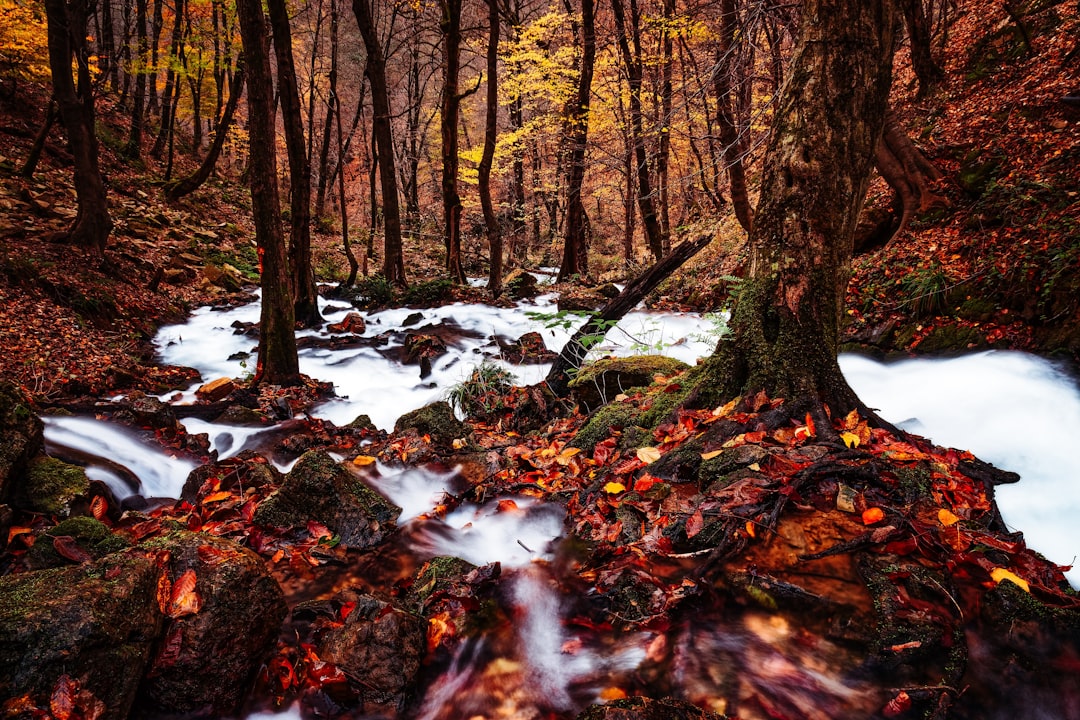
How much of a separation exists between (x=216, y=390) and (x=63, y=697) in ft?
21.0

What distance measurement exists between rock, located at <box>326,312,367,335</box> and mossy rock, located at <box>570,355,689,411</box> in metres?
7.03

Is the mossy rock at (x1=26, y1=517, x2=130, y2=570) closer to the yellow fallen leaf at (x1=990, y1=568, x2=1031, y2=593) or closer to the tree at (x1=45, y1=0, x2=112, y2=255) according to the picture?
the yellow fallen leaf at (x1=990, y1=568, x2=1031, y2=593)

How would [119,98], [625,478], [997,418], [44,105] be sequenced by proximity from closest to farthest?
[625,478] → [997,418] → [44,105] → [119,98]

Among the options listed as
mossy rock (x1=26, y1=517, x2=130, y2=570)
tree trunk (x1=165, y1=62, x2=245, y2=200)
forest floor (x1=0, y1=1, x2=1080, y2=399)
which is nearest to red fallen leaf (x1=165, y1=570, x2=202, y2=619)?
mossy rock (x1=26, y1=517, x2=130, y2=570)

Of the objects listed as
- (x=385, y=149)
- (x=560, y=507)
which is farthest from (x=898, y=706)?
(x=385, y=149)

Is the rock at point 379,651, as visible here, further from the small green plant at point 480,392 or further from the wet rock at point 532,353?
the wet rock at point 532,353

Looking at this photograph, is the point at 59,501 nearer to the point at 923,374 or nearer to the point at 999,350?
the point at 923,374

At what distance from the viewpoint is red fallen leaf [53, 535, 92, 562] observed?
2.83 metres

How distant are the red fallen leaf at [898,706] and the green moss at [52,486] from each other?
4.70m

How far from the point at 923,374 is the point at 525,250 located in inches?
905

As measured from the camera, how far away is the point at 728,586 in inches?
95.8

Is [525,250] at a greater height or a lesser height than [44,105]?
lesser

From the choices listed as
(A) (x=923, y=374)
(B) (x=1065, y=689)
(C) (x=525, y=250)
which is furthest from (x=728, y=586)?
(C) (x=525, y=250)

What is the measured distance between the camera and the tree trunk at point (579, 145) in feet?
45.5
